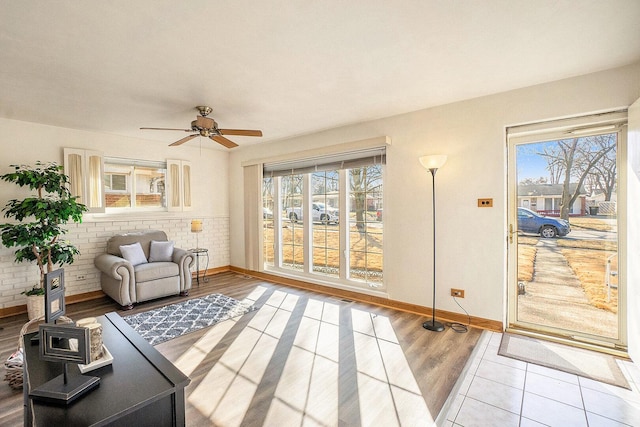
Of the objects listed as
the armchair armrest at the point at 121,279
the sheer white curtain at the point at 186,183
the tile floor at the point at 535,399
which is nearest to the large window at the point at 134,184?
the sheer white curtain at the point at 186,183

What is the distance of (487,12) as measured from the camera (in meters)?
1.82

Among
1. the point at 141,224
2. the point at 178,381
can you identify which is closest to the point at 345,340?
the point at 178,381

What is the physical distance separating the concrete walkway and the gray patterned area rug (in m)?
3.22

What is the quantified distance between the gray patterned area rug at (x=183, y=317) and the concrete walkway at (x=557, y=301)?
3.22m

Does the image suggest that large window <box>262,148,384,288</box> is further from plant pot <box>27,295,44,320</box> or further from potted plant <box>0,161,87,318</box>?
plant pot <box>27,295,44,320</box>

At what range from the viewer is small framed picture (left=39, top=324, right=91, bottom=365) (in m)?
1.22

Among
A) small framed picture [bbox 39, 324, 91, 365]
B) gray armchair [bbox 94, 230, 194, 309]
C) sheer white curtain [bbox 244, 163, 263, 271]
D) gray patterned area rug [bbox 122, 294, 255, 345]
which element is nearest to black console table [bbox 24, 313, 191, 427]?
small framed picture [bbox 39, 324, 91, 365]

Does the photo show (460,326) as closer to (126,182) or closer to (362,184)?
(362,184)

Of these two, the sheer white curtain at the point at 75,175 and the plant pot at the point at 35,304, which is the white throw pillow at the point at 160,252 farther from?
the plant pot at the point at 35,304

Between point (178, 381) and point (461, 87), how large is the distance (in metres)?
3.28

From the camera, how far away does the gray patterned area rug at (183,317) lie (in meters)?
3.15

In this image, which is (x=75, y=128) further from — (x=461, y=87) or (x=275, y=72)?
(x=461, y=87)

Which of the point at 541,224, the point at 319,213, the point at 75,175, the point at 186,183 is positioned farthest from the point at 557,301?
the point at 75,175

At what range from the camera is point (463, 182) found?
336 centimetres
